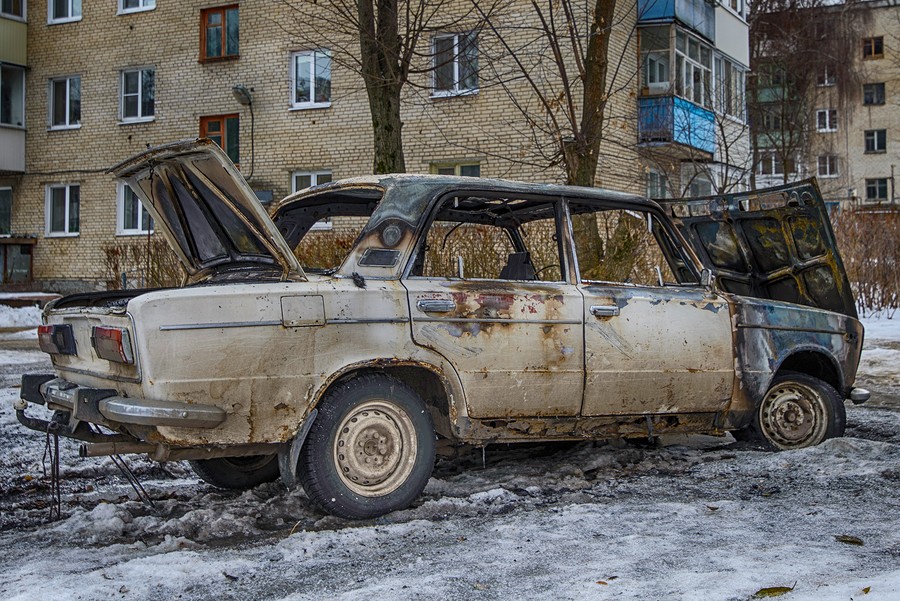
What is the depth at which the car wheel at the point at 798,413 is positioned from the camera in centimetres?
608

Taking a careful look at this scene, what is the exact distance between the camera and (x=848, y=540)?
4.03m

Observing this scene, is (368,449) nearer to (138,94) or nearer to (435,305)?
(435,305)

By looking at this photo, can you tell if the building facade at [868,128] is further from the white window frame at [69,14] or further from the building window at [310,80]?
the white window frame at [69,14]

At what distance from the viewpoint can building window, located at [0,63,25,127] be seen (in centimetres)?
2742

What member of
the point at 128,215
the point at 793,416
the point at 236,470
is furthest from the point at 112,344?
the point at 128,215

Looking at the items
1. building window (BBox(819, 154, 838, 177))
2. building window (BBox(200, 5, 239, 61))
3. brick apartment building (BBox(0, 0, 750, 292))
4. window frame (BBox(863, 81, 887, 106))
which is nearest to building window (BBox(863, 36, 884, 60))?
window frame (BBox(863, 81, 887, 106))

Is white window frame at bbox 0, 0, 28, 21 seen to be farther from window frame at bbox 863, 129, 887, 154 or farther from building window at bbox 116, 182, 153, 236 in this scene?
window frame at bbox 863, 129, 887, 154

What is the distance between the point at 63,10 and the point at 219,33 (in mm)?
5414

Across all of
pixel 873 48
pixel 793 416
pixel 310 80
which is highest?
pixel 873 48

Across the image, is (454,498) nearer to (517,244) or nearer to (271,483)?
(271,483)

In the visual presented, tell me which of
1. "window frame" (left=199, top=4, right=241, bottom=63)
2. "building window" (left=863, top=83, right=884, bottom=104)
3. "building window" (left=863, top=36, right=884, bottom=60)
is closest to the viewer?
"window frame" (left=199, top=4, right=241, bottom=63)

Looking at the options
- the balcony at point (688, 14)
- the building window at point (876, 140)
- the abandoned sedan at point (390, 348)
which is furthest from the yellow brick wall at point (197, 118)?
the building window at point (876, 140)

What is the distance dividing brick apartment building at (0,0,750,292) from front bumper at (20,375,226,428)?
54.4ft

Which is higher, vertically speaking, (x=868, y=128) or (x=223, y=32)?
(x=868, y=128)
